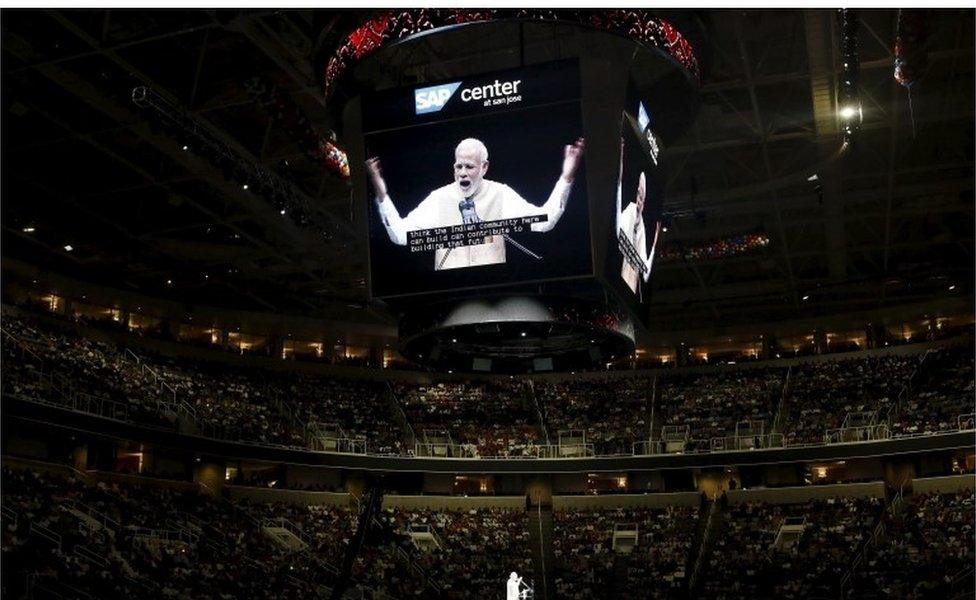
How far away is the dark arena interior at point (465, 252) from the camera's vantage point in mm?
20438

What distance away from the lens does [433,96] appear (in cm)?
2045

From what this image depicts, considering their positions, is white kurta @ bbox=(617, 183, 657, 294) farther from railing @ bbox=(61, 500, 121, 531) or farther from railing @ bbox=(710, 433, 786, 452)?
railing @ bbox=(710, 433, 786, 452)

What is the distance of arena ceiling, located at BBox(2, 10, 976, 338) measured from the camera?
2678 centimetres

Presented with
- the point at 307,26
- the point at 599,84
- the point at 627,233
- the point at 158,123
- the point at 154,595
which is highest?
the point at 307,26

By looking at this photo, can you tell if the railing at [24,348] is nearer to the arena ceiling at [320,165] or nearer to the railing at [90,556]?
the arena ceiling at [320,165]

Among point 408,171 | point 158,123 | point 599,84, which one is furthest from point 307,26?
point 599,84

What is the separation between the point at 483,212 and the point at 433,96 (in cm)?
233

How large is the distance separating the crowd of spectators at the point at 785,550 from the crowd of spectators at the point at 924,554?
0.93 metres

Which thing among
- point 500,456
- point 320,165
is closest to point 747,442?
point 500,456

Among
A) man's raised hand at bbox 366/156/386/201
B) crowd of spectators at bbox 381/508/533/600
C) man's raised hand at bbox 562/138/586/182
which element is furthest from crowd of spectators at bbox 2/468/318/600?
man's raised hand at bbox 562/138/586/182

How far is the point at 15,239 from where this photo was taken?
41.6m

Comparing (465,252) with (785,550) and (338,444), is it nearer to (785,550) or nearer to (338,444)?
(785,550)

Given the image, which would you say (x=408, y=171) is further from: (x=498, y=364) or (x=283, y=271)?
(x=283, y=271)

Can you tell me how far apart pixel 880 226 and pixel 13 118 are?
29.4m
